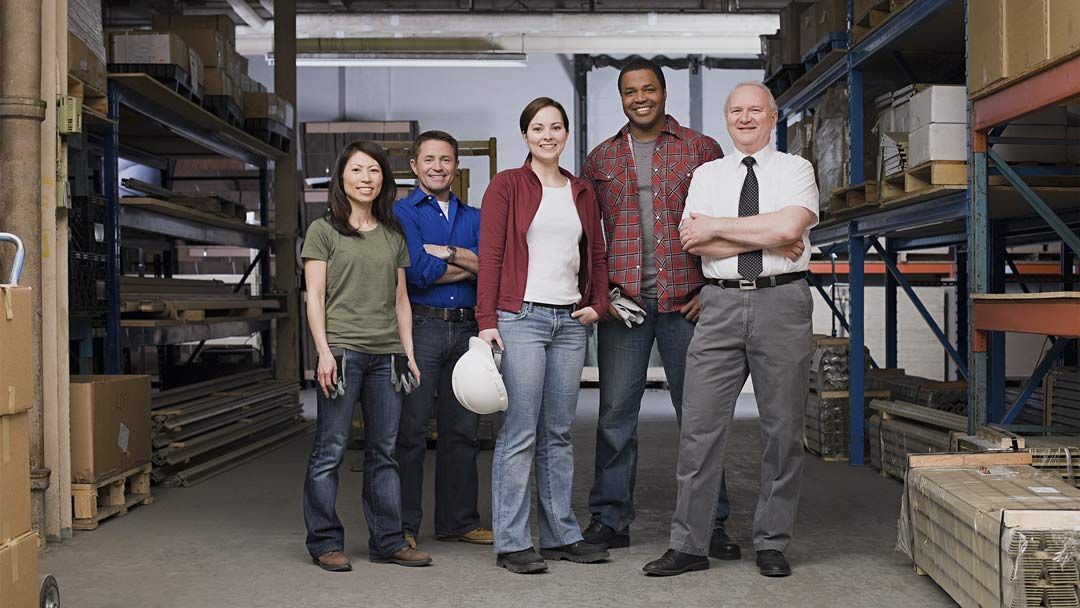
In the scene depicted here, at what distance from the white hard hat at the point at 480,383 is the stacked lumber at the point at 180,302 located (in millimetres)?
3804

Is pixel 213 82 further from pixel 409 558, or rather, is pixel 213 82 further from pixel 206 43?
pixel 409 558

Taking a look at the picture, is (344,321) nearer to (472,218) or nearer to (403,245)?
(403,245)

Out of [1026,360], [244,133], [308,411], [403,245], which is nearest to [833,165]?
[403,245]

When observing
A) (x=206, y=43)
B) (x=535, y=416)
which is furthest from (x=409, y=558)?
(x=206, y=43)

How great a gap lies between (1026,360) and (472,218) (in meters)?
11.0

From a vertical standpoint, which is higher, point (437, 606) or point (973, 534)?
point (973, 534)

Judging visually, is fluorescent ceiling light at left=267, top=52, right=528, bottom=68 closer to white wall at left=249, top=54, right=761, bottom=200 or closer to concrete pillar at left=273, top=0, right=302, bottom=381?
white wall at left=249, top=54, right=761, bottom=200

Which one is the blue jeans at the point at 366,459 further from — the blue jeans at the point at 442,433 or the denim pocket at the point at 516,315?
the denim pocket at the point at 516,315

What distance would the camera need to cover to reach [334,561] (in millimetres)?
4359

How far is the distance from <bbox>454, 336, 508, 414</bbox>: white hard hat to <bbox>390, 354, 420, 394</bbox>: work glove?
44cm

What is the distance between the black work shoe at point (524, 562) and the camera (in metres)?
4.25

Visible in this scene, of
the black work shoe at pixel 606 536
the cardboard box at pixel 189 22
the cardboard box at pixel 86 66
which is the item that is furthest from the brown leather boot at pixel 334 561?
the cardboard box at pixel 189 22

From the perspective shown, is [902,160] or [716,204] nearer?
[716,204]

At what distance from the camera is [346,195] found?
172 inches
